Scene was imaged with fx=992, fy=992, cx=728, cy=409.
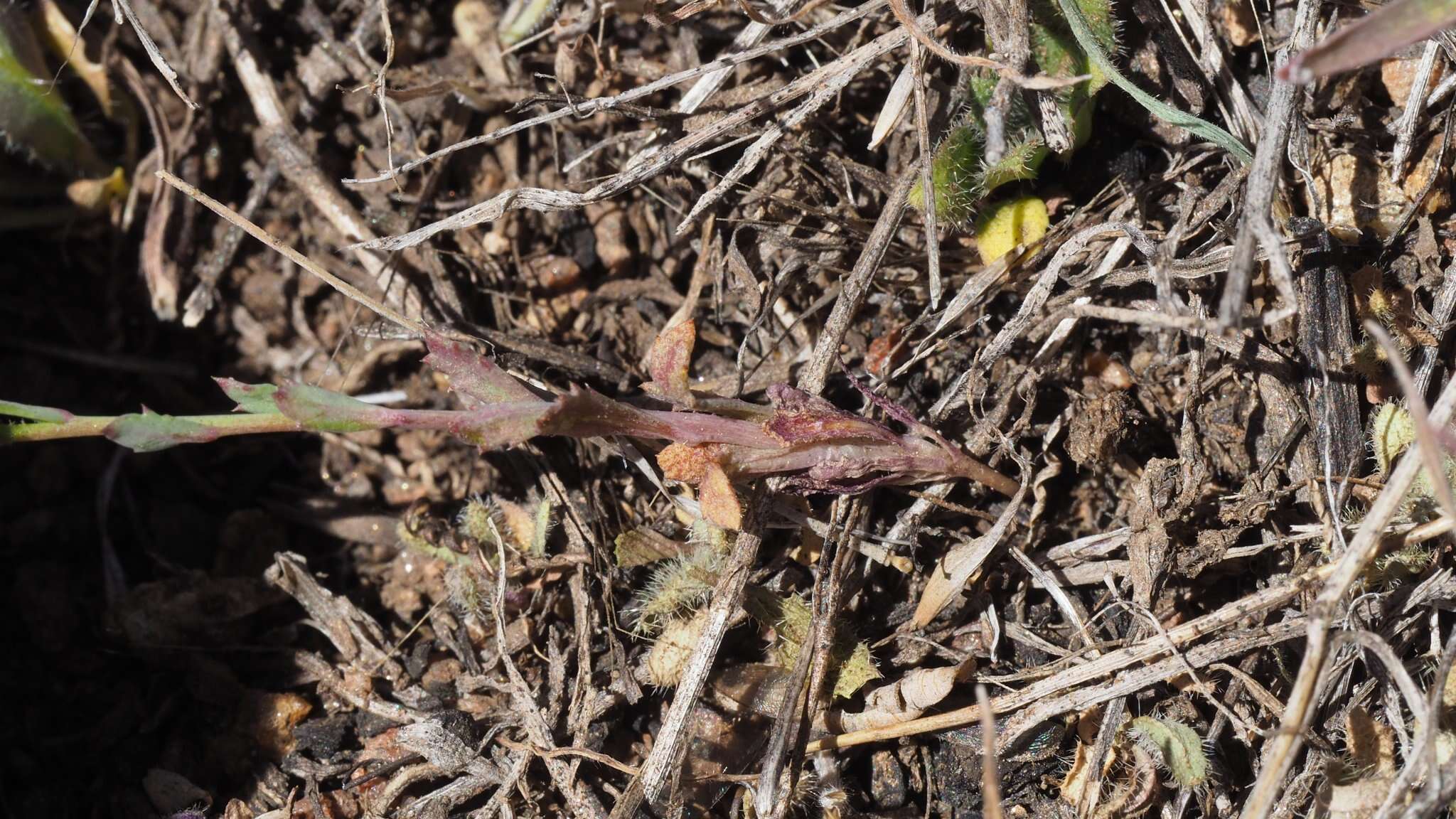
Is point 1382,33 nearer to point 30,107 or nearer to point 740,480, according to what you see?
point 740,480

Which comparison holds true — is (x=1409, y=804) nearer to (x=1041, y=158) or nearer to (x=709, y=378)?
(x=1041, y=158)

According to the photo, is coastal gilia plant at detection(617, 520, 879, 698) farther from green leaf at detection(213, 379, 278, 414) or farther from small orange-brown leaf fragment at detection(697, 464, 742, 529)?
green leaf at detection(213, 379, 278, 414)

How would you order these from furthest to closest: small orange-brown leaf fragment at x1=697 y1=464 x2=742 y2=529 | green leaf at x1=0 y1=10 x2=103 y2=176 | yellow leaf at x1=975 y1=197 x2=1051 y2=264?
green leaf at x1=0 y1=10 x2=103 y2=176, yellow leaf at x1=975 y1=197 x2=1051 y2=264, small orange-brown leaf fragment at x1=697 y1=464 x2=742 y2=529

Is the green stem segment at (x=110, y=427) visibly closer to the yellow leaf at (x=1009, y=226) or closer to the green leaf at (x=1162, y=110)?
the yellow leaf at (x=1009, y=226)

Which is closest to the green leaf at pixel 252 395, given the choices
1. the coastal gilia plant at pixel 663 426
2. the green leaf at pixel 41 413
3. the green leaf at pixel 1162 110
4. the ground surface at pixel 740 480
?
the coastal gilia plant at pixel 663 426

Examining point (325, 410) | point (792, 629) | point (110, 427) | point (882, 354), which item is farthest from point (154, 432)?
point (882, 354)

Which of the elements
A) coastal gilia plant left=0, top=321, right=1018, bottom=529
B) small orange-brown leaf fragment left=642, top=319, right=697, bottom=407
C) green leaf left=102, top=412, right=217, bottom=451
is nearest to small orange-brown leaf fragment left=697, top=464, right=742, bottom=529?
coastal gilia plant left=0, top=321, right=1018, bottom=529
